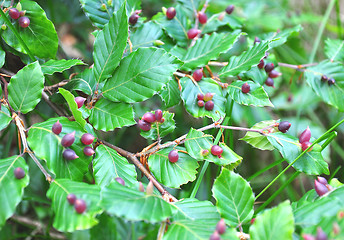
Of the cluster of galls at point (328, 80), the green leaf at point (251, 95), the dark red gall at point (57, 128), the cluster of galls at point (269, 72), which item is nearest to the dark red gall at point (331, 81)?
the cluster of galls at point (328, 80)

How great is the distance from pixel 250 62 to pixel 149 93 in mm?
246

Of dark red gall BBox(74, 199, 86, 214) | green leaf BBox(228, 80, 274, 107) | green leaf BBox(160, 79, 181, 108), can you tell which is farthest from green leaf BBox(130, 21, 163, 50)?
dark red gall BBox(74, 199, 86, 214)

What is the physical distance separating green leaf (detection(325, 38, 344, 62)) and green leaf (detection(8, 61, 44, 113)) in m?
0.79

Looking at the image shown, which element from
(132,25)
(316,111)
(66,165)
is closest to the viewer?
(66,165)

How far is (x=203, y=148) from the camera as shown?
63cm

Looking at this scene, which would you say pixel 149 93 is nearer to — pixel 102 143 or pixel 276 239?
pixel 102 143

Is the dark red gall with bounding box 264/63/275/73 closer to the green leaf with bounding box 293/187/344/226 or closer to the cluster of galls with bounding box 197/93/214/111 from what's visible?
the cluster of galls with bounding box 197/93/214/111

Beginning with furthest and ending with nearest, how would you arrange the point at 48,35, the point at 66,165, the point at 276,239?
1. the point at 48,35
2. the point at 66,165
3. the point at 276,239

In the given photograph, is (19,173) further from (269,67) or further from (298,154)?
(269,67)

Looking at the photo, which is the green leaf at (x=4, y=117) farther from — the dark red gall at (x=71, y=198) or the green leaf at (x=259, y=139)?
the green leaf at (x=259, y=139)

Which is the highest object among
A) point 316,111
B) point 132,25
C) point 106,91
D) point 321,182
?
point 132,25

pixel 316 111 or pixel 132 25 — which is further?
pixel 316 111

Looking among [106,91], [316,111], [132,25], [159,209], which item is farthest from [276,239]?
[316,111]

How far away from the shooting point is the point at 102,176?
0.59 m
